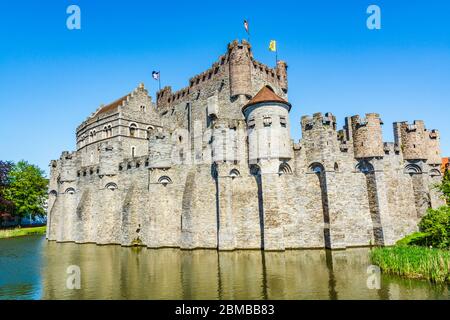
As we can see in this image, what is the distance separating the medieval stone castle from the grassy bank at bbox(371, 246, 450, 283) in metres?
6.78

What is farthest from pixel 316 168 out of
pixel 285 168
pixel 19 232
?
pixel 19 232

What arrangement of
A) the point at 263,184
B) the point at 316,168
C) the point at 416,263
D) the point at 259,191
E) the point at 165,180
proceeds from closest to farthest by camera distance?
the point at 416,263 → the point at 263,184 → the point at 259,191 → the point at 316,168 → the point at 165,180

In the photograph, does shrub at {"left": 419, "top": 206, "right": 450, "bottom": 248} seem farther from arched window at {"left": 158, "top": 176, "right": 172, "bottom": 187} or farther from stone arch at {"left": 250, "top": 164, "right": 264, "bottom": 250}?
arched window at {"left": 158, "top": 176, "right": 172, "bottom": 187}

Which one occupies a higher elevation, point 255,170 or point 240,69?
point 240,69

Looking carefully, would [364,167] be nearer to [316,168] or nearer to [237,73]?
[316,168]

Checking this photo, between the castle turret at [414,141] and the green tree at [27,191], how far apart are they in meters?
47.8

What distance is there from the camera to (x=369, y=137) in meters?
24.8

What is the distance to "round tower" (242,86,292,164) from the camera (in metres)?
23.6

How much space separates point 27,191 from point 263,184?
39.3 meters

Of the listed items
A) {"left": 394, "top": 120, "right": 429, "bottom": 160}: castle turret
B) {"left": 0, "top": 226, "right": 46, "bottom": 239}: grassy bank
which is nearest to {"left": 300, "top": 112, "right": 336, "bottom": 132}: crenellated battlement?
{"left": 394, "top": 120, "right": 429, "bottom": 160}: castle turret

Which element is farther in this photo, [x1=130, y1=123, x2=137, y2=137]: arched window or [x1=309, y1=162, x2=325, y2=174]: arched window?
[x1=130, y1=123, x2=137, y2=137]: arched window

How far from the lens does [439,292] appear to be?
11.9 m

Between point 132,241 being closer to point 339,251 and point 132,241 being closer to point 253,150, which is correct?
point 253,150
